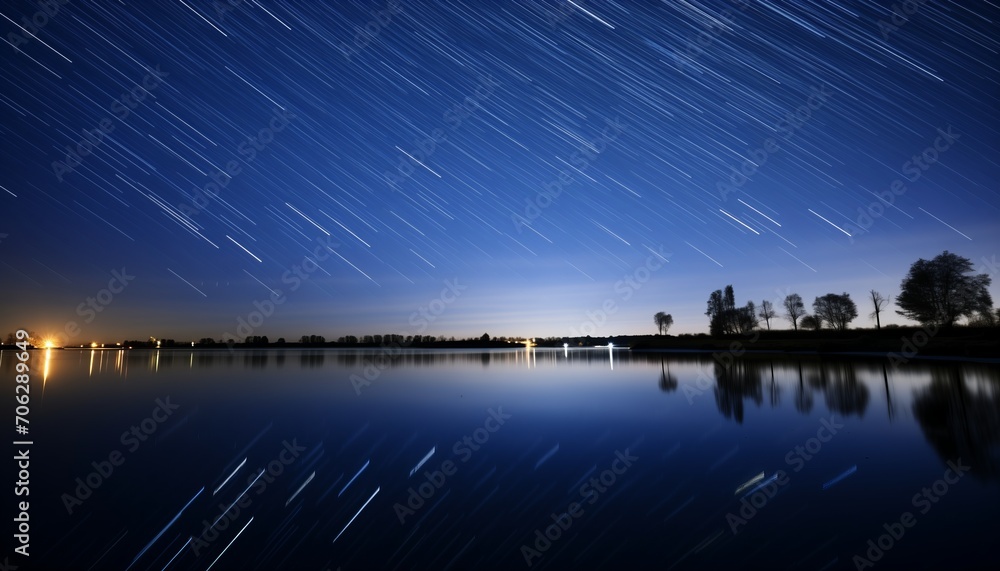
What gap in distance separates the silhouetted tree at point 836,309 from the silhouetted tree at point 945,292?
35.4m

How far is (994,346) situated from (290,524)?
49.5 metres

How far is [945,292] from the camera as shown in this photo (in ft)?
168

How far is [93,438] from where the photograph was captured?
1215 centimetres

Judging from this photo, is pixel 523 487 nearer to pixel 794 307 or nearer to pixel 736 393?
pixel 736 393

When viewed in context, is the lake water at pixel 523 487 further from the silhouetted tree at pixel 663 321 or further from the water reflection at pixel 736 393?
the silhouetted tree at pixel 663 321

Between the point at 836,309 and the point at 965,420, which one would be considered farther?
the point at 836,309

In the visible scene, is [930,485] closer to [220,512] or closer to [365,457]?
[365,457]

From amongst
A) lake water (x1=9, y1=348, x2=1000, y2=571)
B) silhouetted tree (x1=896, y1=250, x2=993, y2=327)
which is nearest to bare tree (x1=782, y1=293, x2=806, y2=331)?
silhouetted tree (x1=896, y1=250, x2=993, y2=327)

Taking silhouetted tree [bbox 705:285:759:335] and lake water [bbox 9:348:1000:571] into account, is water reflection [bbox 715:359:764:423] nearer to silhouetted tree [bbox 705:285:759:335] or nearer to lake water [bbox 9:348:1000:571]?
lake water [bbox 9:348:1000:571]

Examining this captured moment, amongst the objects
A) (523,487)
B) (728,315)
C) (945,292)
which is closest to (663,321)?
(728,315)

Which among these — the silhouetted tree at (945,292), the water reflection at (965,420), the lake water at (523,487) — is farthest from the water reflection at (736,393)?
the silhouetted tree at (945,292)

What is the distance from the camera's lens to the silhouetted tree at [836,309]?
85.9 meters

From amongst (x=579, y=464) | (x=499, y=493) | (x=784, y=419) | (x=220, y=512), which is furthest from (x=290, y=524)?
(x=784, y=419)

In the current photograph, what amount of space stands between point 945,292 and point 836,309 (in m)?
39.0
